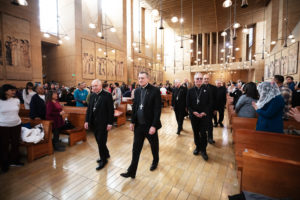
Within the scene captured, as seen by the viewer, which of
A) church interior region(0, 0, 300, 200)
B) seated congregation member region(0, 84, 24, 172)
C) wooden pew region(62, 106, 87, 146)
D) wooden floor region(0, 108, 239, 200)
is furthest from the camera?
wooden pew region(62, 106, 87, 146)

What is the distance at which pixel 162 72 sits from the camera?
74.7 feet

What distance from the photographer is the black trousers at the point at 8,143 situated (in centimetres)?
241

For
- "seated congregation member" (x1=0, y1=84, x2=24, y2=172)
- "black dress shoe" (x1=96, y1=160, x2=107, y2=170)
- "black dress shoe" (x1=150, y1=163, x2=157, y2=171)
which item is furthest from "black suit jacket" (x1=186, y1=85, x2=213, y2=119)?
"seated congregation member" (x1=0, y1=84, x2=24, y2=172)

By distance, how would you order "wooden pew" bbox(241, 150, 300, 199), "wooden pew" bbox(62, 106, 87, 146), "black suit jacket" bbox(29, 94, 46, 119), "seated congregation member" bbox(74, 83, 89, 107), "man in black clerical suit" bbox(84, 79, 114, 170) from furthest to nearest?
"seated congregation member" bbox(74, 83, 89, 107) < "wooden pew" bbox(62, 106, 87, 146) < "black suit jacket" bbox(29, 94, 46, 119) < "man in black clerical suit" bbox(84, 79, 114, 170) < "wooden pew" bbox(241, 150, 300, 199)

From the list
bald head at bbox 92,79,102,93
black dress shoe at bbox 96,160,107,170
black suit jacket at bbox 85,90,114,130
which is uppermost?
bald head at bbox 92,79,102,93

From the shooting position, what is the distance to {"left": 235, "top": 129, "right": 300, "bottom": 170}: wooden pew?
5.41 feet

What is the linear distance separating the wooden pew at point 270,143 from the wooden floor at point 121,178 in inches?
26.2

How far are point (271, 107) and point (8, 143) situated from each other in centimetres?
419

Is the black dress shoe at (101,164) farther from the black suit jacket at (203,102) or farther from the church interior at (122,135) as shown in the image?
the black suit jacket at (203,102)

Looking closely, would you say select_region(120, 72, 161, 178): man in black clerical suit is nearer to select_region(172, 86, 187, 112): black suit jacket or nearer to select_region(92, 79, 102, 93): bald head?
select_region(92, 79, 102, 93): bald head

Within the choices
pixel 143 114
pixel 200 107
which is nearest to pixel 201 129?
pixel 200 107

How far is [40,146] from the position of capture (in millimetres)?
2877

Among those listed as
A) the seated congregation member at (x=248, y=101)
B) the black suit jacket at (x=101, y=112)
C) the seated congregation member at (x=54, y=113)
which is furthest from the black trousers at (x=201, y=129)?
the seated congregation member at (x=54, y=113)

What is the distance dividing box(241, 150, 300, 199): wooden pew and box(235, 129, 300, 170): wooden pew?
50cm
